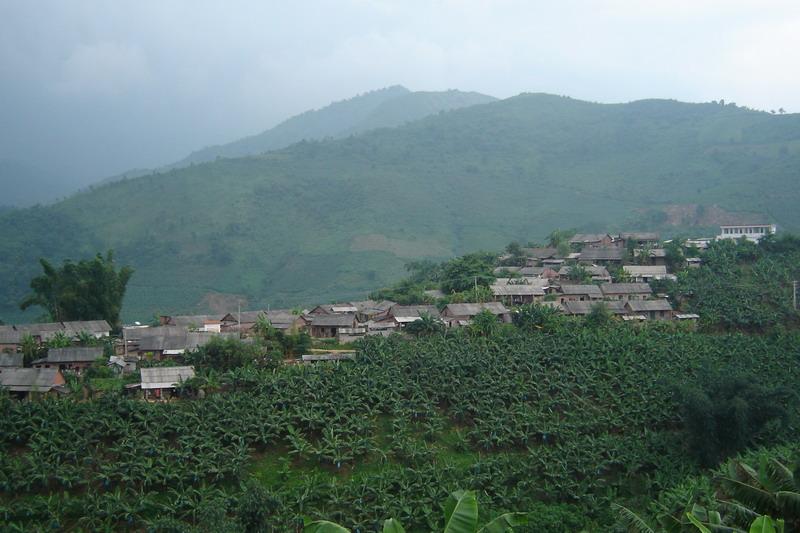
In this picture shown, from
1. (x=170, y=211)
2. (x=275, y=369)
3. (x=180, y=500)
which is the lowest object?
(x=180, y=500)

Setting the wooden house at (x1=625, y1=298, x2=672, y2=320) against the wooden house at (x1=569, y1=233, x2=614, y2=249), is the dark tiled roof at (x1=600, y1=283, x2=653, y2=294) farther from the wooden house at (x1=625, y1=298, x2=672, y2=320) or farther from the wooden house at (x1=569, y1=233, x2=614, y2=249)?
the wooden house at (x1=569, y1=233, x2=614, y2=249)

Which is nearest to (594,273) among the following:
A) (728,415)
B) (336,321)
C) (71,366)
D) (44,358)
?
(336,321)

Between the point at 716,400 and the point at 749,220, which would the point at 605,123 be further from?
the point at 716,400

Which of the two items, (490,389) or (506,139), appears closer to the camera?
(490,389)

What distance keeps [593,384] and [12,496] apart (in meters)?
22.2

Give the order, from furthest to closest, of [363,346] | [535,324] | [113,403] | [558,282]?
[558,282] < [535,324] < [363,346] < [113,403]

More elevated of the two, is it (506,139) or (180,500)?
(506,139)

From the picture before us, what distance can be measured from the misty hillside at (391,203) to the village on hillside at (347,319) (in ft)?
85.1

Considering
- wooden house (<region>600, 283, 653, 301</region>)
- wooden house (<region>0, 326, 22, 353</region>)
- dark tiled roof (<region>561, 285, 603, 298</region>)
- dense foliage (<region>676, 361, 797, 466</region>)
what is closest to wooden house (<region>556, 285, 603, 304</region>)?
dark tiled roof (<region>561, 285, 603, 298</region>)

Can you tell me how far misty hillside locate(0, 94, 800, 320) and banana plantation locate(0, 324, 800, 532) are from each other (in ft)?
131

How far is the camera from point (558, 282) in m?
47.8

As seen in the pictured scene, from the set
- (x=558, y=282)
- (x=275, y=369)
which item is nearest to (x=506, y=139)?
(x=558, y=282)

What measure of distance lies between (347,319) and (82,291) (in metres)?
15.0

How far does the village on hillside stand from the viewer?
31.1 metres
